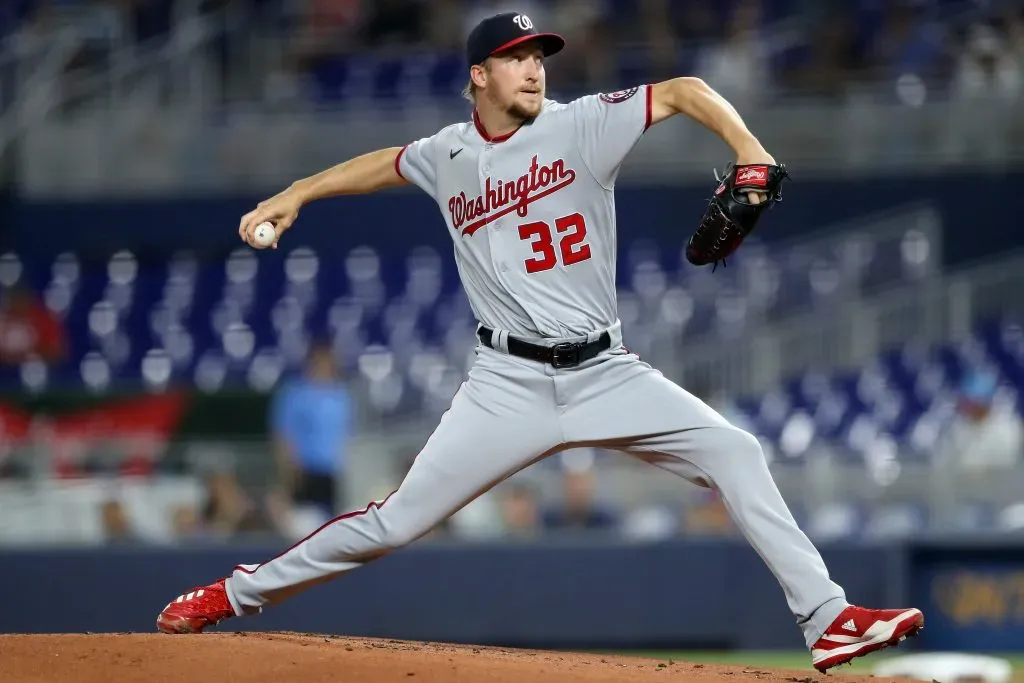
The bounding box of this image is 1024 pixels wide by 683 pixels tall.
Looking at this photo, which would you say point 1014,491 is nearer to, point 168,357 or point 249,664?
point 249,664

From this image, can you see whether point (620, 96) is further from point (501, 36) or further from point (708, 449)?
point (708, 449)

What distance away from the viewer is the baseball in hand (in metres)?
5.00

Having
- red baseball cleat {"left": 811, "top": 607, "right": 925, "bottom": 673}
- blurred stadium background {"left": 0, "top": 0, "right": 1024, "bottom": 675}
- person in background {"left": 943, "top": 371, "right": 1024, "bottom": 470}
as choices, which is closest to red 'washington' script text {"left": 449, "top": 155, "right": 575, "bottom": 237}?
red baseball cleat {"left": 811, "top": 607, "right": 925, "bottom": 673}

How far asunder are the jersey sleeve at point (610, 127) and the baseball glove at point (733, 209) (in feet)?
0.95

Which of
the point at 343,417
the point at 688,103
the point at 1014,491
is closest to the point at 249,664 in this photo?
the point at 688,103

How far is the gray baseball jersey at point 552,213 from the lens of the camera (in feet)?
15.9

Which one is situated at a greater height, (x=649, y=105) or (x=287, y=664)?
(x=649, y=105)

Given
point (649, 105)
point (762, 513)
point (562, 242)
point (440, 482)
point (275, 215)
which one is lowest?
point (762, 513)

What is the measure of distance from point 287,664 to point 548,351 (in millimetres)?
1173

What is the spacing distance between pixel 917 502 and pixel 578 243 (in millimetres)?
5375

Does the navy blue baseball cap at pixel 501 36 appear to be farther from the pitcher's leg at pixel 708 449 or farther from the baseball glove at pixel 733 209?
the pitcher's leg at pixel 708 449

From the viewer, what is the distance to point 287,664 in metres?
4.70

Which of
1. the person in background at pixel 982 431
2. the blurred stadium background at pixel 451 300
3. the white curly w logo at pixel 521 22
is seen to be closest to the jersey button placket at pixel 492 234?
the white curly w logo at pixel 521 22

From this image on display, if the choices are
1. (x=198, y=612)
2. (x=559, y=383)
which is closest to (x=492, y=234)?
(x=559, y=383)
